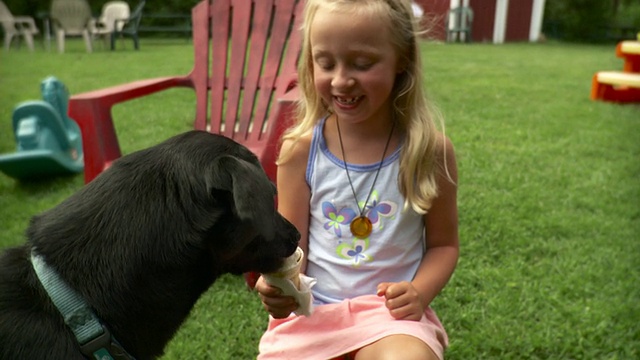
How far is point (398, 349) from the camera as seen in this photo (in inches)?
73.1

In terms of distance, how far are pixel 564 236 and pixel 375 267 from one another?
2338 mm

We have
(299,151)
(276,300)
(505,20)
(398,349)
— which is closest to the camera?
(398,349)

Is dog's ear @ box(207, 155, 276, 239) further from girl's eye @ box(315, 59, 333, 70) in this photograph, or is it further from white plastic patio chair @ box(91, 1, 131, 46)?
white plastic patio chair @ box(91, 1, 131, 46)

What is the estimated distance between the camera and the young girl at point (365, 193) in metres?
1.99

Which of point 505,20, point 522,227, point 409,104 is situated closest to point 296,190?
point 409,104

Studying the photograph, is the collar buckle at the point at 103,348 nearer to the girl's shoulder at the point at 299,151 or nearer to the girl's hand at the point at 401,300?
the girl's hand at the point at 401,300

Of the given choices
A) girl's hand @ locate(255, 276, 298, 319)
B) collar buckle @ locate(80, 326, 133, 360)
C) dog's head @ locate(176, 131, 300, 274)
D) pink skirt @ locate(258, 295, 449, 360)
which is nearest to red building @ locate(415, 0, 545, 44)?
pink skirt @ locate(258, 295, 449, 360)

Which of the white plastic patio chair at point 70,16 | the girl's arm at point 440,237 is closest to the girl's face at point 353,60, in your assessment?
the girl's arm at point 440,237

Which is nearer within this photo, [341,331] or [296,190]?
[341,331]

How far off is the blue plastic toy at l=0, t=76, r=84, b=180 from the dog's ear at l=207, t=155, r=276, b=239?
3822 mm

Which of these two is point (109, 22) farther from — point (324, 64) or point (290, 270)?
point (290, 270)

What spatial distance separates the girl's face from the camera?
6.51ft

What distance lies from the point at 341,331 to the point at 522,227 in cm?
243

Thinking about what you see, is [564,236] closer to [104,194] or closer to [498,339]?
[498,339]
